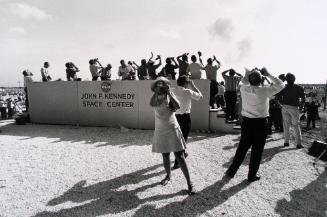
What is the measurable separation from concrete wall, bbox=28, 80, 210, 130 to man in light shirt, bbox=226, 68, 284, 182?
186 inches

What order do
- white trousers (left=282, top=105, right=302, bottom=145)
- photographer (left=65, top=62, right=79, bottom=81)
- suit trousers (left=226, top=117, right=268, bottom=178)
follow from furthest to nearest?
photographer (left=65, top=62, right=79, bottom=81), white trousers (left=282, top=105, right=302, bottom=145), suit trousers (left=226, top=117, right=268, bottom=178)

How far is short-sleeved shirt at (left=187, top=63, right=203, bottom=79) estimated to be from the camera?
9469mm

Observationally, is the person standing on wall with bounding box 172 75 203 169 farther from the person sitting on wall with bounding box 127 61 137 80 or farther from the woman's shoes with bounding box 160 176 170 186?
the person sitting on wall with bounding box 127 61 137 80

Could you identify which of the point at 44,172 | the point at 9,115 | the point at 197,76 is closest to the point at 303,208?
the point at 44,172

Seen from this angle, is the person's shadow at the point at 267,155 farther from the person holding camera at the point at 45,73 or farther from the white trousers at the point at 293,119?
the person holding camera at the point at 45,73

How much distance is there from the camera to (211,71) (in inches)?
377

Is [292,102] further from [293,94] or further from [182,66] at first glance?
[182,66]

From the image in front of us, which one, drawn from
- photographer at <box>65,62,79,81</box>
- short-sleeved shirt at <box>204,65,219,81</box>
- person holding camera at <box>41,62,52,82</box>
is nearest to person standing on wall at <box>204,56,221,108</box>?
short-sleeved shirt at <box>204,65,219,81</box>

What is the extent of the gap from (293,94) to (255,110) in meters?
3.14

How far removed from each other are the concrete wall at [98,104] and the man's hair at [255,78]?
15.9 ft

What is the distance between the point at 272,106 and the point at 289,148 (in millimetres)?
2864

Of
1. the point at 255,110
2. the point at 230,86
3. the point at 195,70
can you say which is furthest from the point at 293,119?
the point at 195,70

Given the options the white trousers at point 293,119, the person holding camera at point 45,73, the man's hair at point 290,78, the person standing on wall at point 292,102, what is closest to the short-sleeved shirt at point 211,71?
the person standing on wall at point 292,102

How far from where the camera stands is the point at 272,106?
9.97 m
